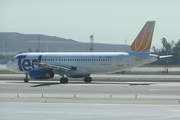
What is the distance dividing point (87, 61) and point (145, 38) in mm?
8476

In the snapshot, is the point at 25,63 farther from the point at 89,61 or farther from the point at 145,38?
the point at 145,38

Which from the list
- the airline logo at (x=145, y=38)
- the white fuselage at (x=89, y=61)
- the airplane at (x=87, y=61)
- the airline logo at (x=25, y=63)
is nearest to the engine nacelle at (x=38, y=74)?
the airplane at (x=87, y=61)

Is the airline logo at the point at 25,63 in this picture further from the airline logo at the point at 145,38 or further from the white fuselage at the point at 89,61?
the airline logo at the point at 145,38

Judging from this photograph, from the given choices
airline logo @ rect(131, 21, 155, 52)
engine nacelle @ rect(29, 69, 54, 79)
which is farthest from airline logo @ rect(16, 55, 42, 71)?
airline logo @ rect(131, 21, 155, 52)

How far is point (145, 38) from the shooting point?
36.3 metres

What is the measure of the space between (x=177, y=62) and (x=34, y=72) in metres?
89.0

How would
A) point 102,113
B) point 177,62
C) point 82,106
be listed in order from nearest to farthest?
point 102,113, point 82,106, point 177,62

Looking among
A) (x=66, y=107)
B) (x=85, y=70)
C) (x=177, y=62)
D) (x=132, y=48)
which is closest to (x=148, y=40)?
(x=132, y=48)

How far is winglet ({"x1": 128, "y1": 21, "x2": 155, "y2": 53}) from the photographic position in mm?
36062

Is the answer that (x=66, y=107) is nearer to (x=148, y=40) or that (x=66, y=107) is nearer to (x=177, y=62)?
(x=148, y=40)

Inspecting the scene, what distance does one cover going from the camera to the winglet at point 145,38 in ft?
118

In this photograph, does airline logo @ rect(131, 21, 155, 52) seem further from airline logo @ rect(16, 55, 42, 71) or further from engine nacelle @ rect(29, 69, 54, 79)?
airline logo @ rect(16, 55, 42, 71)

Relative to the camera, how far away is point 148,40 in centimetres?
3625

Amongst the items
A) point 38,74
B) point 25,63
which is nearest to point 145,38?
point 38,74
